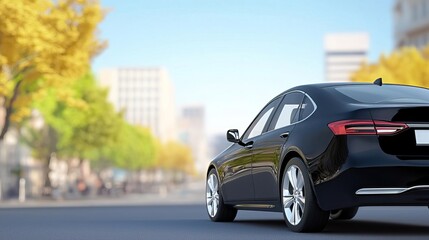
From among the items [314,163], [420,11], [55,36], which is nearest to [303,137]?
[314,163]

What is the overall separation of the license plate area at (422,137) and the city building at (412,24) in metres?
77.4

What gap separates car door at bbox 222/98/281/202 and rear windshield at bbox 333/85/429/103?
3.32ft

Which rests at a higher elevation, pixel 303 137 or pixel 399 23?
pixel 399 23

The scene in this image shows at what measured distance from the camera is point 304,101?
29.1 feet

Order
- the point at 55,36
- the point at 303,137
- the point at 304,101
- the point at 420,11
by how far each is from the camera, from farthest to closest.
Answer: the point at 420,11
the point at 55,36
the point at 304,101
the point at 303,137

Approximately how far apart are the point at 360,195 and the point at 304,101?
1.50 metres

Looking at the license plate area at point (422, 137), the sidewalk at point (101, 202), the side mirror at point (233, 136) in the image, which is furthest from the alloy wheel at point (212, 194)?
the sidewalk at point (101, 202)

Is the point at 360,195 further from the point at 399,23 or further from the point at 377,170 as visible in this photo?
the point at 399,23

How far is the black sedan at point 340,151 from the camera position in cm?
764

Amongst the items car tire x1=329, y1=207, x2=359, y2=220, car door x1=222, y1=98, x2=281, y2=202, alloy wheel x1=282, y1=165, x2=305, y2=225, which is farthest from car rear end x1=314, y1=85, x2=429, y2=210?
car tire x1=329, y1=207, x2=359, y2=220

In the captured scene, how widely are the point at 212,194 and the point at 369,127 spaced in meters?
4.09

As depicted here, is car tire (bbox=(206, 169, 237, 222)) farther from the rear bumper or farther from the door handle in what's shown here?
the rear bumper

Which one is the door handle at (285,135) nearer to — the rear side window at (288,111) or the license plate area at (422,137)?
the rear side window at (288,111)

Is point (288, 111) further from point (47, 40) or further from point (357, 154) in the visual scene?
point (47, 40)
